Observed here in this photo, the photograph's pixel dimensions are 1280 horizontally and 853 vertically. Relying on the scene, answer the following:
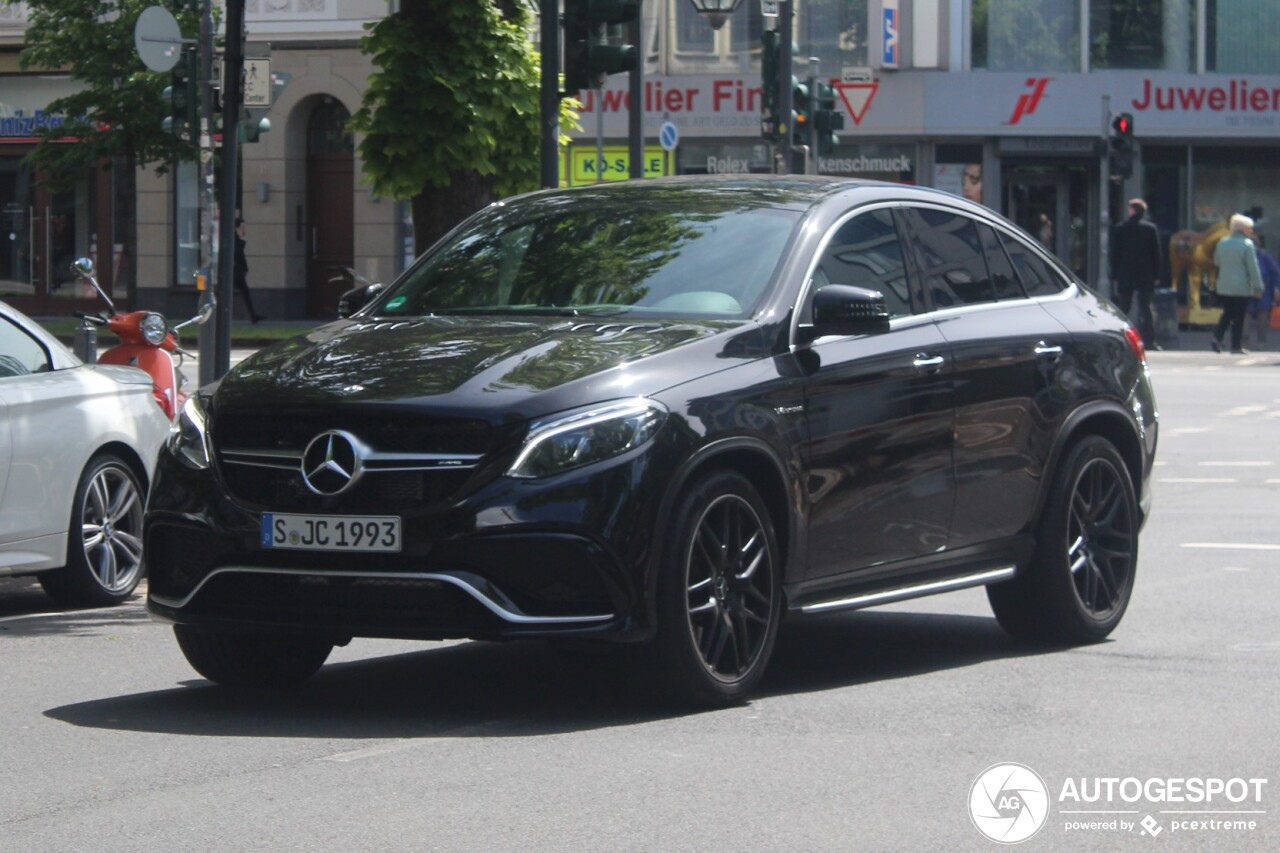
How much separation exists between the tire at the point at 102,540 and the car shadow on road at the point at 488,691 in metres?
2.07

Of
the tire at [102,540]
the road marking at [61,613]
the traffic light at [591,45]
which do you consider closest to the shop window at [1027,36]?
the traffic light at [591,45]

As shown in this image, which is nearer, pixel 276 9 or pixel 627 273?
pixel 627 273

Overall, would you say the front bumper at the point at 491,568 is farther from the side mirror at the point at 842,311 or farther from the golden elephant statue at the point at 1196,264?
the golden elephant statue at the point at 1196,264

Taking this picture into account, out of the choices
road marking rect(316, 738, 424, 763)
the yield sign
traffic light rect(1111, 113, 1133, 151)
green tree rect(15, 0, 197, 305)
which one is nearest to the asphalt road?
road marking rect(316, 738, 424, 763)

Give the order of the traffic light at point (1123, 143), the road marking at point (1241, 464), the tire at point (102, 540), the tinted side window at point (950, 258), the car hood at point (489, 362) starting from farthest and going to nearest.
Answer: the traffic light at point (1123, 143) → the road marking at point (1241, 464) → the tire at point (102, 540) → the tinted side window at point (950, 258) → the car hood at point (489, 362)

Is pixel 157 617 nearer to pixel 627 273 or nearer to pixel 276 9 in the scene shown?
pixel 627 273

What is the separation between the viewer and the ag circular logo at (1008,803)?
5.49 m

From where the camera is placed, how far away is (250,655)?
756cm

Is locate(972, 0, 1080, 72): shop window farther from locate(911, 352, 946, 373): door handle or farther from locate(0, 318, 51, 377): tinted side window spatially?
locate(911, 352, 946, 373): door handle

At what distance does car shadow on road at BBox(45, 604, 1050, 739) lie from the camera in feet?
22.5

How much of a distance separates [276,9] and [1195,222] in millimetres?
16075

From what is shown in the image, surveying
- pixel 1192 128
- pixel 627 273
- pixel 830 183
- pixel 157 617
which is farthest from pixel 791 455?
pixel 1192 128

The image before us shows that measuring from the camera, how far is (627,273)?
771 cm

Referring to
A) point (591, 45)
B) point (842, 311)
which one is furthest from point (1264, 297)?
point (842, 311)
